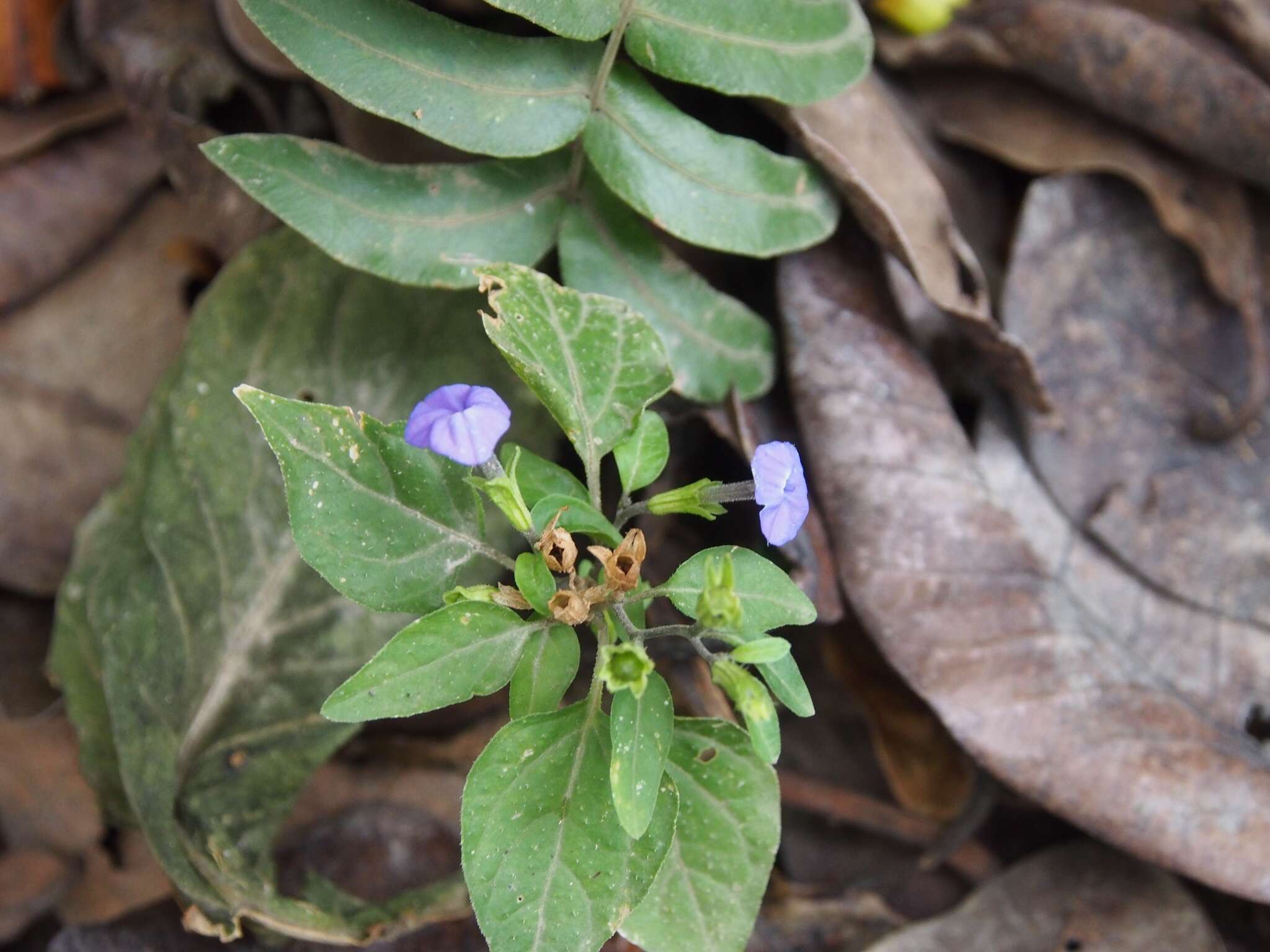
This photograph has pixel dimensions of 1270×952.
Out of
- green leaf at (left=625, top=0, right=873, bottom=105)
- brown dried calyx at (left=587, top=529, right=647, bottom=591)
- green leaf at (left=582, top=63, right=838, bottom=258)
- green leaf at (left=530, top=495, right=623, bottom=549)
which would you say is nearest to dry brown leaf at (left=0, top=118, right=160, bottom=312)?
green leaf at (left=582, top=63, right=838, bottom=258)

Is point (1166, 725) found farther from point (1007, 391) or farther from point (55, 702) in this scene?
point (55, 702)

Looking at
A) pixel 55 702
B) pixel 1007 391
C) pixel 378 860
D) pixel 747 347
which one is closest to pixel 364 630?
pixel 378 860

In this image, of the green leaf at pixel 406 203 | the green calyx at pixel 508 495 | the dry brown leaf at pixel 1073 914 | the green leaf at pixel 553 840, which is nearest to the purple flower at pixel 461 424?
the green calyx at pixel 508 495

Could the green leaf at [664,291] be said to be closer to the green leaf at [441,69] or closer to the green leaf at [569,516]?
the green leaf at [441,69]

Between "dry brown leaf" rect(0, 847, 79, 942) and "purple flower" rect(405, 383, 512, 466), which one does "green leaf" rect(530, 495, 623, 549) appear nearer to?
"purple flower" rect(405, 383, 512, 466)

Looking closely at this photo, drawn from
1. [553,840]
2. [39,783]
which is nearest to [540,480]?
[553,840]
